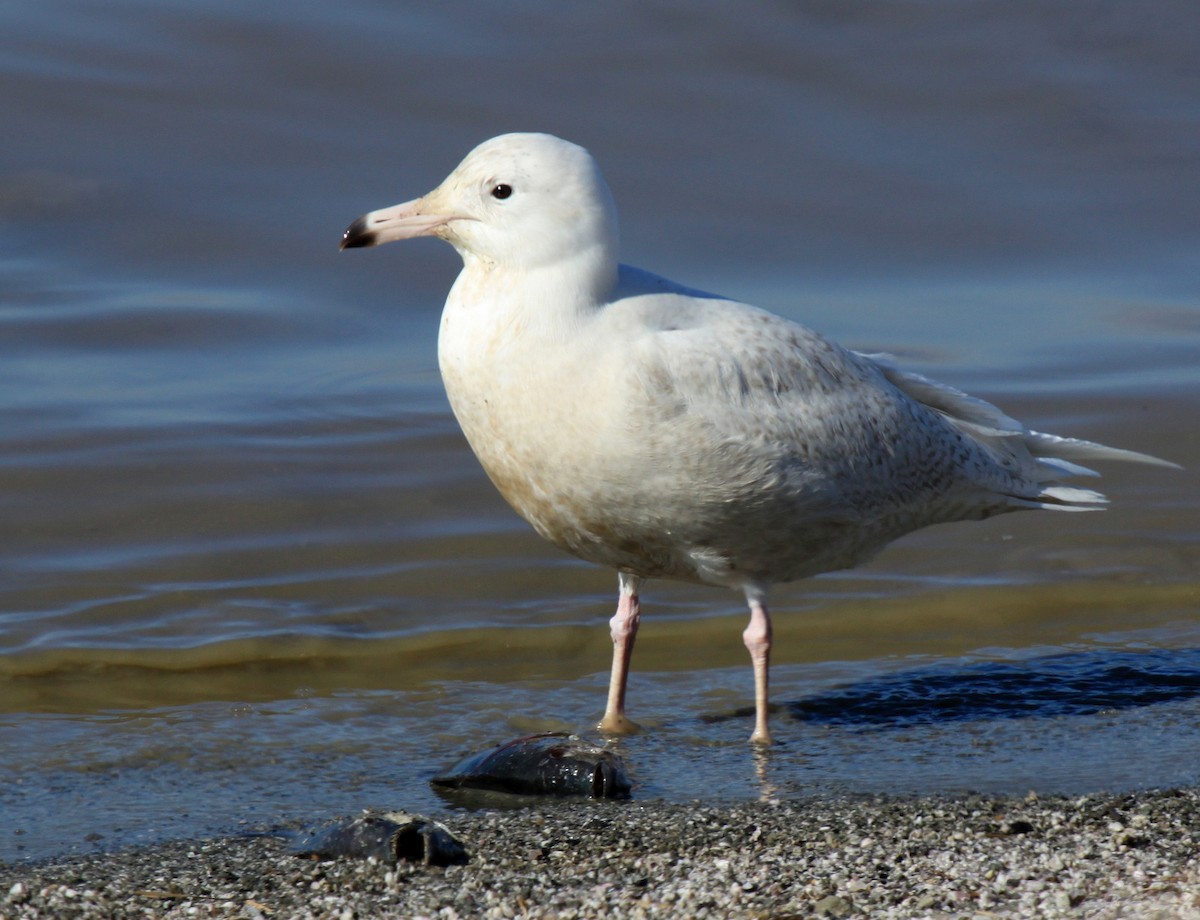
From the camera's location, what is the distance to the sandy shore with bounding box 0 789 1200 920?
163 inches

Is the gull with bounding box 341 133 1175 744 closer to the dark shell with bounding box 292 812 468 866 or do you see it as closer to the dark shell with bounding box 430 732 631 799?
the dark shell with bounding box 430 732 631 799

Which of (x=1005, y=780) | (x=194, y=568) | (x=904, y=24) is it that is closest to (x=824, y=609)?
(x=1005, y=780)

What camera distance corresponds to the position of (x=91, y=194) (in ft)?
42.5

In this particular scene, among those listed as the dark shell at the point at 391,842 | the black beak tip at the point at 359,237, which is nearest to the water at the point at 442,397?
the dark shell at the point at 391,842

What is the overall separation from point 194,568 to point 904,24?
1082 centimetres

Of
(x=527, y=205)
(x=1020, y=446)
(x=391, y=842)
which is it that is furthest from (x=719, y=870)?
(x=1020, y=446)

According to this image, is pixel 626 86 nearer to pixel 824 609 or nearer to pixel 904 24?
pixel 904 24

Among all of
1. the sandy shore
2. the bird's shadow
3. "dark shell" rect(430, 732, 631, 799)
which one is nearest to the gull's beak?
"dark shell" rect(430, 732, 631, 799)

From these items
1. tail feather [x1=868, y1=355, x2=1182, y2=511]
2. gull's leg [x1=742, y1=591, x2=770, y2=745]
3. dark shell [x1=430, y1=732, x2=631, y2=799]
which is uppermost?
tail feather [x1=868, y1=355, x2=1182, y2=511]

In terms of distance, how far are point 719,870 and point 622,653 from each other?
198 centimetres

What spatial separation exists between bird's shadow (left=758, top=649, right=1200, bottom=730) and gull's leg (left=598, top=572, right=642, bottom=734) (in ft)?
1.94

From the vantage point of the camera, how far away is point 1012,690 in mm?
6492

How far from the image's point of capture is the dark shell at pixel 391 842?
4461mm

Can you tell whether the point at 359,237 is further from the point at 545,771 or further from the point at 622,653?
the point at 545,771
